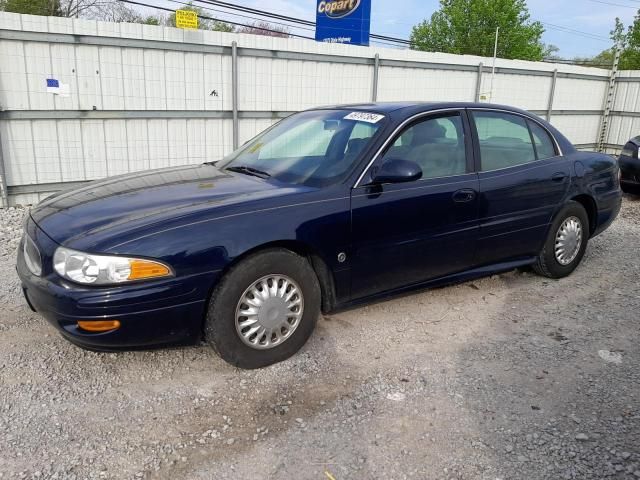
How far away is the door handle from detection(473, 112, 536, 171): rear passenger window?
27 cm

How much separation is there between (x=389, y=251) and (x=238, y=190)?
1.07 metres

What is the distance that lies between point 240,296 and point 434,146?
72.7 inches

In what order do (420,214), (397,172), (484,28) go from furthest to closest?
(484,28) → (420,214) → (397,172)

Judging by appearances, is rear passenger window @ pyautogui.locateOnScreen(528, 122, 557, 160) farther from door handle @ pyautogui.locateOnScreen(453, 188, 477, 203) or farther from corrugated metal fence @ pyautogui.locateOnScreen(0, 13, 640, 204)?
corrugated metal fence @ pyautogui.locateOnScreen(0, 13, 640, 204)

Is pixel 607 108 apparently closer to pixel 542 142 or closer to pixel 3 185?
pixel 542 142

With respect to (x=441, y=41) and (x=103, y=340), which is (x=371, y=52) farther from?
(x=441, y=41)

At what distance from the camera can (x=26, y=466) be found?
234 centimetres

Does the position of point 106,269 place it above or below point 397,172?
below

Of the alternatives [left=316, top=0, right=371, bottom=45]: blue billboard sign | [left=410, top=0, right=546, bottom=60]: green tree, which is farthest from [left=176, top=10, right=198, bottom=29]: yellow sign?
[left=410, top=0, right=546, bottom=60]: green tree

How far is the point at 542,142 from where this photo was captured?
454cm

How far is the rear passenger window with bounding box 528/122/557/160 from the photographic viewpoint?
4.50 m

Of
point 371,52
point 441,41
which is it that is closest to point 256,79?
point 371,52

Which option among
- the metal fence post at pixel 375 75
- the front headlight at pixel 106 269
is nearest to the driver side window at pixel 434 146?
the front headlight at pixel 106 269

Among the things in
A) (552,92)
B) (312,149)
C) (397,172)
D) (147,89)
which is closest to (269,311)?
(397,172)
